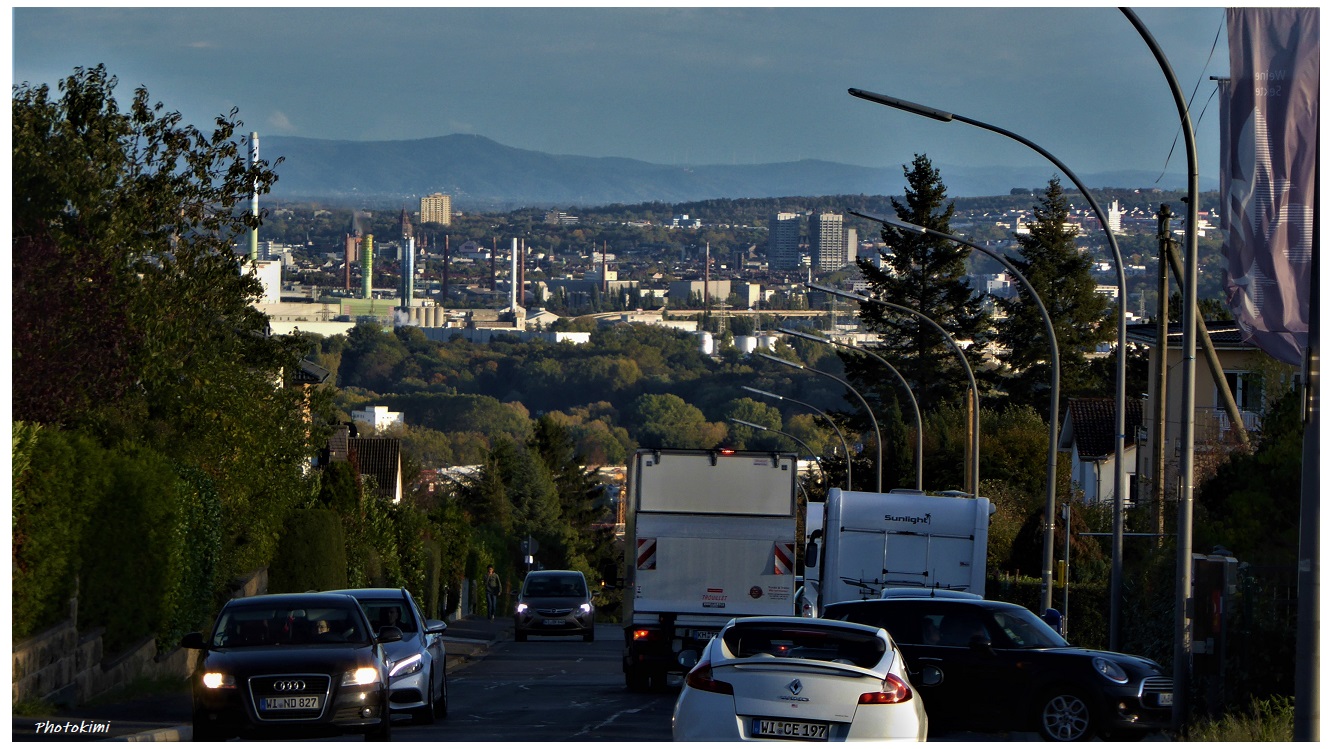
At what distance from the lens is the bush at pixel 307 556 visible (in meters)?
33.0

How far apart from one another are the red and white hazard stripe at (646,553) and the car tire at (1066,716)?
8.00 m

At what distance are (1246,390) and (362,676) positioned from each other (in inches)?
1466

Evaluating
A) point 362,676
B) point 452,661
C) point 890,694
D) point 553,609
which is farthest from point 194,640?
point 553,609

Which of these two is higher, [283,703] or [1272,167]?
[1272,167]

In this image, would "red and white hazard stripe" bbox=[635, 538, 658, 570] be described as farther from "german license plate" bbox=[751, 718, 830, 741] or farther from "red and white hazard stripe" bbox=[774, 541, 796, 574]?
"german license plate" bbox=[751, 718, 830, 741]

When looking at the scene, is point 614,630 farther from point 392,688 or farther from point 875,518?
point 392,688

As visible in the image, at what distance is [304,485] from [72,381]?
11191 mm

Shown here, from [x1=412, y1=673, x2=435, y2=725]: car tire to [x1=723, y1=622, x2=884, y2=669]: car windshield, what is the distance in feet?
19.8

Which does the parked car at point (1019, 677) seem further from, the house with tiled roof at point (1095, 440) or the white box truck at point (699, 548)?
the house with tiled roof at point (1095, 440)

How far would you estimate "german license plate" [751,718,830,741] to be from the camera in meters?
11.8

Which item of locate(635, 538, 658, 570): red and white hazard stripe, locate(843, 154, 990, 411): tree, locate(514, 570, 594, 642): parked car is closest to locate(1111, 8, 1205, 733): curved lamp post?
locate(635, 538, 658, 570): red and white hazard stripe

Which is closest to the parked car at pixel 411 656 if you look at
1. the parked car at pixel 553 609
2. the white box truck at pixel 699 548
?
the white box truck at pixel 699 548

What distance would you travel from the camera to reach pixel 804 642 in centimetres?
1267

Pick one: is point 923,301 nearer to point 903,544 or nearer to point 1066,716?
point 903,544
